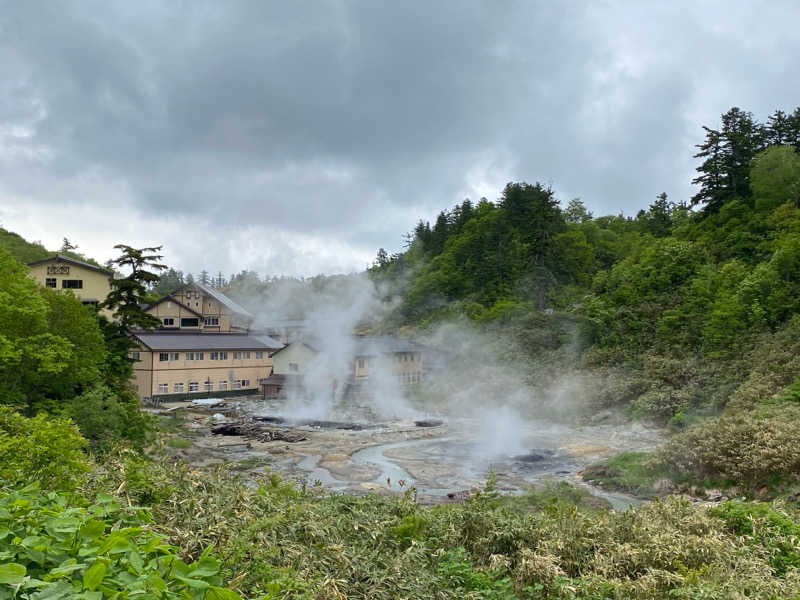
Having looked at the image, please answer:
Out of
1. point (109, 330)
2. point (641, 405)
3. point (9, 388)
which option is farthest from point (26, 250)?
point (641, 405)

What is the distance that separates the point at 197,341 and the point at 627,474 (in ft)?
107

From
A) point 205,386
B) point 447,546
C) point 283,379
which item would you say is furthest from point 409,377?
point 447,546

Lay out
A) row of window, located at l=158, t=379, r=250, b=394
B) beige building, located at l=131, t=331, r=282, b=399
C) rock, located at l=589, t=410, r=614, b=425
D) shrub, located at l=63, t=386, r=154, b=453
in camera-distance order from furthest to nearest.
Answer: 1. row of window, located at l=158, t=379, r=250, b=394
2. beige building, located at l=131, t=331, r=282, b=399
3. rock, located at l=589, t=410, r=614, b=425
4. shrub, located at l=63, t=386, r=154, b=453

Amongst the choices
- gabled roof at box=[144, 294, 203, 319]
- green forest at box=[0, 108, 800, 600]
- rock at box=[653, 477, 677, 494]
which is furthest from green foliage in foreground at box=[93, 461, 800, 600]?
gabled roof at box=[144, 294, 203, 319]

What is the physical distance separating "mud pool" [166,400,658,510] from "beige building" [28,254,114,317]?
13257mm

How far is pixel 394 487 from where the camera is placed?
58.3 feet

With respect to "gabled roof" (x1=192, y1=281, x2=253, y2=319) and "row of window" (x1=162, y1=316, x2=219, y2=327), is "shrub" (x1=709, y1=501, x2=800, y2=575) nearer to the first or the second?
"row of window" (x1=162, y1=316, x2=219, y2=327)

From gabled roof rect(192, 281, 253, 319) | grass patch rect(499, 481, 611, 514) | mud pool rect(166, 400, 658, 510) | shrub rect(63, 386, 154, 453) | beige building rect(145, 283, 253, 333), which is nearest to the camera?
grass patch rect(499, 481, 611, 514)

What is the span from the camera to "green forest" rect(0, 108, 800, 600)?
12.3 feet

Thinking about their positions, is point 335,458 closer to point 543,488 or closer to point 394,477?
point 394,477

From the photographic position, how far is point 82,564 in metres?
2.44

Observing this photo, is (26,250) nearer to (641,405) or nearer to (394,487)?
(394,487)

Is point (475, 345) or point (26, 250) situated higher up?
point (26, 250)

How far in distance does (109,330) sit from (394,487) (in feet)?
55.5
